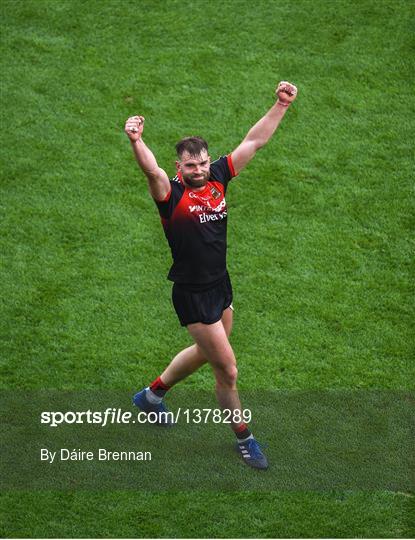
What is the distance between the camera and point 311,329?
863 cm

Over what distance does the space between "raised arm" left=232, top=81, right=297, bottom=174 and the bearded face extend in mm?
376

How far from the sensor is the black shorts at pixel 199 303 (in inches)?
280

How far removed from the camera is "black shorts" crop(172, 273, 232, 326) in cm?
711

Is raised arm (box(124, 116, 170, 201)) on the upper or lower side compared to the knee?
upper

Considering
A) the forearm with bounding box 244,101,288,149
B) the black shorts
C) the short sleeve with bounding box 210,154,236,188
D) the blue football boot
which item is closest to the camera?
the black shorts

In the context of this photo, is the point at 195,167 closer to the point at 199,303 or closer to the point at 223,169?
the point at 223,169

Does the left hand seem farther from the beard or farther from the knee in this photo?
the knee

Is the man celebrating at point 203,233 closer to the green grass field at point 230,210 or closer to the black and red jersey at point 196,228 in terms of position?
the black and red jersey at point 196,228

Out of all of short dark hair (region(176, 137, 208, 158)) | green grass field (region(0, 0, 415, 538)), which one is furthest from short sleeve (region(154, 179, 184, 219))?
green grass field (region(0, 0, 415, 538))

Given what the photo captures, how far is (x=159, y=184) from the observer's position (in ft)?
22.5

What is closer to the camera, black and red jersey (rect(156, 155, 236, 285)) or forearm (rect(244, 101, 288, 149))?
black and red jersey (rect(156, 155, 236, 285))

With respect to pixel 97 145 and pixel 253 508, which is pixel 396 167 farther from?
A: pixel 253 508

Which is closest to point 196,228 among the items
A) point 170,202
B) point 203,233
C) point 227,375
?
point 203,233

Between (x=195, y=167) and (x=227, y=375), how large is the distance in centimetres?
142
